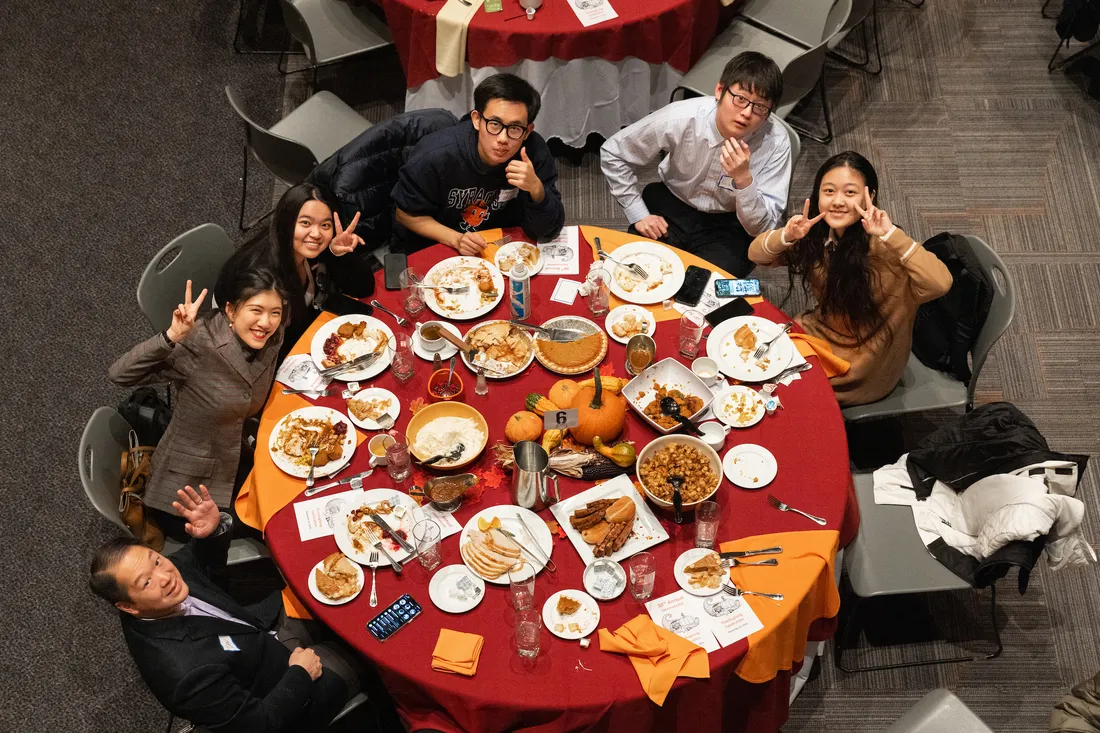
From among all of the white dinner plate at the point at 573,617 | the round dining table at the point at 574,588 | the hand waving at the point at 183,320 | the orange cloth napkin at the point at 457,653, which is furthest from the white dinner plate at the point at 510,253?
the orange cloth napkin at the point at 457,653

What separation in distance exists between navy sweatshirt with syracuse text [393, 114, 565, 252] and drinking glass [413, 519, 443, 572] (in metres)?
1.43

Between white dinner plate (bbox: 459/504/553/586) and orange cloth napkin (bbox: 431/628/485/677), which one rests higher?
white dinner plate (bbox: 459/504/553/586)

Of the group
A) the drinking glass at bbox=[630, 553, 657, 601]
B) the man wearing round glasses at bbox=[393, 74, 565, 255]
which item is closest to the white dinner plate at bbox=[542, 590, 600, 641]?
the drinking glass at bbox=[630, 553, 657, 601]

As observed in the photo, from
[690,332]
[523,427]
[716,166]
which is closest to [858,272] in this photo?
[690,332]

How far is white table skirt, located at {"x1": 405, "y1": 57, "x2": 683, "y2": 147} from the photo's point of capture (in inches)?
191

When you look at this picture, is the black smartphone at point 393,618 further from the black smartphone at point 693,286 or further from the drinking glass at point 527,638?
the black smartphone at point 693,286

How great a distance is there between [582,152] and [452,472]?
2.98 metres

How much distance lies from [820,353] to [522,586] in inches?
63.0

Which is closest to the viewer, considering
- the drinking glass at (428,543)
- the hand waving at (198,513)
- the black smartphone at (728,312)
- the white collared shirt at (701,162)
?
the drinking glass at (428,543)

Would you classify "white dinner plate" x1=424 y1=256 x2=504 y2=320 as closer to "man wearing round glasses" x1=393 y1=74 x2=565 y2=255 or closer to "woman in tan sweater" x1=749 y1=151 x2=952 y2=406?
"man wearing round glasses" x1=393 y1=74 x2=565 y2=255

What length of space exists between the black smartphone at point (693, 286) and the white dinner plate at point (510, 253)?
1.91ft

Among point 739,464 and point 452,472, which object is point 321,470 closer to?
point 452,472

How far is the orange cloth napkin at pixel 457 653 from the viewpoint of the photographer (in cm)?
279

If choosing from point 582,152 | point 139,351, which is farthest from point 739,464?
point 582,152
